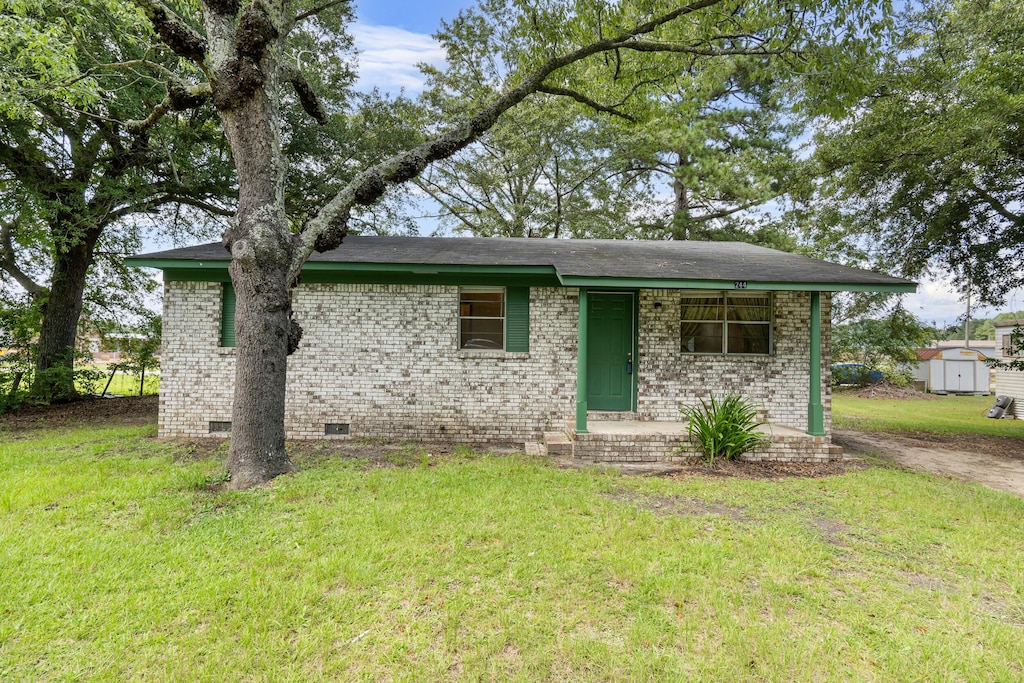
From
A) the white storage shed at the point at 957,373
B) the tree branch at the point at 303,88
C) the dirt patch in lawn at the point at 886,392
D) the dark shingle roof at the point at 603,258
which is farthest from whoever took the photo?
the white storage shed at the point at 957,373

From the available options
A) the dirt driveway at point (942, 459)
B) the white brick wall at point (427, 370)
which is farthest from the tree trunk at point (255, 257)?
the dirt driveway at point (942, 459)

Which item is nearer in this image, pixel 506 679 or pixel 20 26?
pixel 506 679

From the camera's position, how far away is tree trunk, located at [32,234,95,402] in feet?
33.9

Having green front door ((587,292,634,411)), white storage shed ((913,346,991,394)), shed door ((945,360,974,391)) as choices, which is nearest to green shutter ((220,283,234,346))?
green front door ((587,292,634,411))

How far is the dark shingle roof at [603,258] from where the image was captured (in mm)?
6828

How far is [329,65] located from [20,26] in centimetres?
805

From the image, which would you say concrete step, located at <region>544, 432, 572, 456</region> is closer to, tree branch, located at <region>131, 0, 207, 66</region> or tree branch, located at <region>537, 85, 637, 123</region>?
tree branch, located at <region>537, 85, 637, 123</region>

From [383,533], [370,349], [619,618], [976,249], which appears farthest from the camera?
[976,249]

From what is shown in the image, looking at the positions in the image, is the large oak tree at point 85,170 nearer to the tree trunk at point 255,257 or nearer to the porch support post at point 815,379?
the tree trunk at point 255,257

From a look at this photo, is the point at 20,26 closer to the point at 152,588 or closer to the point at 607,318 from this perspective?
the point at 152,588

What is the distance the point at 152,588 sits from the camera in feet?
9.61

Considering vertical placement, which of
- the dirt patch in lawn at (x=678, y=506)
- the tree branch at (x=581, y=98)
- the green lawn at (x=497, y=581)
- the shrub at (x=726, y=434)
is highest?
the tree branch at (x=581, y=98)

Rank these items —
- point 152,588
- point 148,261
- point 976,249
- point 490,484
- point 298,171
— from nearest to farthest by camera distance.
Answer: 1. point 152,588
2. point 490,484
3. point 148,261
4. point 976,249
5. point 298,171

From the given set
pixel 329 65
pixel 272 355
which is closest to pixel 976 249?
pixel 272 355
